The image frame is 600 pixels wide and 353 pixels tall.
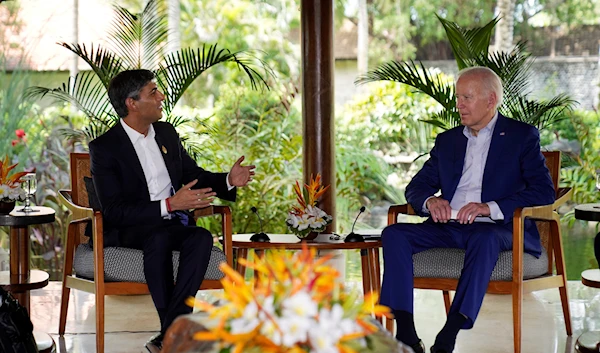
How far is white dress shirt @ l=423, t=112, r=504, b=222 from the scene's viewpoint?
4.06m

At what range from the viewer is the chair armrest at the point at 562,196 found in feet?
13.1

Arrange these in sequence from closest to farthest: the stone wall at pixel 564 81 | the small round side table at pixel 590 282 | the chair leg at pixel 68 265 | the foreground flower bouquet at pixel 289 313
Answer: the foreground flower bouquet at pixel 289 313, the small round side table at pixel 590 282, the chair leg at pixel 68 265, the stone wall at pixel 564 81

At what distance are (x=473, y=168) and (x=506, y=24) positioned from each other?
5.96 meters

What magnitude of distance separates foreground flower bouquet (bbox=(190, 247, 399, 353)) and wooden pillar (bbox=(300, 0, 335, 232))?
174 inches

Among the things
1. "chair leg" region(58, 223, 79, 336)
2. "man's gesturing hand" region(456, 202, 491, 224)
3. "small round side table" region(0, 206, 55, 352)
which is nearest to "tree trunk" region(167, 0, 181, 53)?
"small round side table" region(0, 206, 55, 352)

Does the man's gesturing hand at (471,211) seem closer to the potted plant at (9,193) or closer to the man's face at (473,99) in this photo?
the man's face at (473,99)

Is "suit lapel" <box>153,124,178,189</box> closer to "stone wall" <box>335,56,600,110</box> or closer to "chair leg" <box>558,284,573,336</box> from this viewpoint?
"chair leg" <box>558,284,573,336</box>

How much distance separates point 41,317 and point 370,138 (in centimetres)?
489

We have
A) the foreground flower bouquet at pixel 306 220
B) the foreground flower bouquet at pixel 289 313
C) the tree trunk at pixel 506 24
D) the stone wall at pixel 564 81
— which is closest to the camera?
the foreground flower bouquet at pixel 289 313

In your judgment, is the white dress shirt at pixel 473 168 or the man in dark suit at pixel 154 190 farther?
the white dress shirt at pixel 473 168

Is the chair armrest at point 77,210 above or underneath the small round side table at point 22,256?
above

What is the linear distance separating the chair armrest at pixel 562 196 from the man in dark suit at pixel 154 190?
141 cm

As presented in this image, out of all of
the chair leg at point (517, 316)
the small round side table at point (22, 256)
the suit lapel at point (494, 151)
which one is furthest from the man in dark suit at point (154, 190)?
the chair leg at point (517, 316)

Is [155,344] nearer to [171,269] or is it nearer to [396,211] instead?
[171,269]
